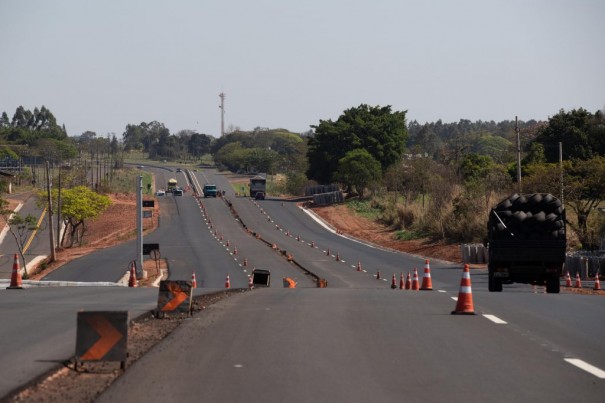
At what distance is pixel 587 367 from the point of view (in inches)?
426

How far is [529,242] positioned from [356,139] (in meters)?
95.7

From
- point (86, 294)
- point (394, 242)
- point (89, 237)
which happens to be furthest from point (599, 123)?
point (86, 294)

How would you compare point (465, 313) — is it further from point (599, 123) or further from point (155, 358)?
point (599, 123)

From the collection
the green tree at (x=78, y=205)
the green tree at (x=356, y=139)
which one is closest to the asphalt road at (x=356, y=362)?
the green tree at (x=78, y=205)

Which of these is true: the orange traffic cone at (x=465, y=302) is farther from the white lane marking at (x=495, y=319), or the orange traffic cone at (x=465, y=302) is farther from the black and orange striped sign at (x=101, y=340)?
the black and orange striped sign at (x=101, y=340)

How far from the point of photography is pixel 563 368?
10766 millimetres

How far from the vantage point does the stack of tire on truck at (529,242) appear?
94.1 feet

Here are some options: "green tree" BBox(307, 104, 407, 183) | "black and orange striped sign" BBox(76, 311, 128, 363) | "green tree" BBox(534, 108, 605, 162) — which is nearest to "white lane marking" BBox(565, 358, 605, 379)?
"black and orange striped sign" BBox(76, 311, 128, 363)

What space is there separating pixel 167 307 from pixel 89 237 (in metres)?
82.4

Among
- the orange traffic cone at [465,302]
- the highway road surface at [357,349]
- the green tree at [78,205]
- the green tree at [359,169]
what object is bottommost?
the highway road surface at [357,349]

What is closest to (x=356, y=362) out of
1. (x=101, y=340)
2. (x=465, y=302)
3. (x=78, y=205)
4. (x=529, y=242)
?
(x=101, y=340)

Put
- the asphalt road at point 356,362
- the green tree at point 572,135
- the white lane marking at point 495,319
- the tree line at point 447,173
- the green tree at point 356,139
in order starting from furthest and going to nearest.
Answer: the green tree at point 356,139
the green tree at point 572,135
the tree line at point 447,173
the white lane marking at point 495,319
the asphalt road at point 356,362

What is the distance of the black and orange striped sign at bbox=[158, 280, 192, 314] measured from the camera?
16188 mm

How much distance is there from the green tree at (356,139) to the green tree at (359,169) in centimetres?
510
